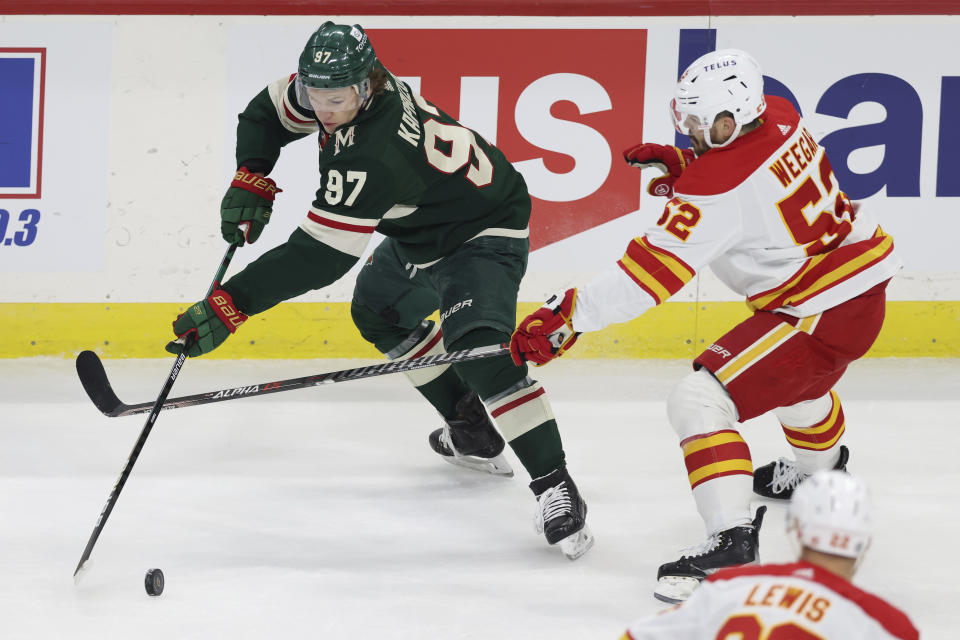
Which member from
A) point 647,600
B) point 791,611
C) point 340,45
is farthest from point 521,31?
point 791,611

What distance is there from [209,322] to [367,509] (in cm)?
70

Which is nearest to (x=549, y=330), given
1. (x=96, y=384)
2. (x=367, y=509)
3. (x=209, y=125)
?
(x=367, y=509)

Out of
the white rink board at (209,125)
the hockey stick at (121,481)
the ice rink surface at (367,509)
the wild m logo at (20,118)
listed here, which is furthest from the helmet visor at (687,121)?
the wild m logo at (20,118)

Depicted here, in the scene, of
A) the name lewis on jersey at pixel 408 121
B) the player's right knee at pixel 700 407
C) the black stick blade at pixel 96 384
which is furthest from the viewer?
the black stick blade at pixel 96 384

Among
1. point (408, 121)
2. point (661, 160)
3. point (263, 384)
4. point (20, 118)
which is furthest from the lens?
point (20, 118)

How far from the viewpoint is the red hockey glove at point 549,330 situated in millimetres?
2492

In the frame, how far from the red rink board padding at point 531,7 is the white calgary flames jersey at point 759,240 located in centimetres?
200

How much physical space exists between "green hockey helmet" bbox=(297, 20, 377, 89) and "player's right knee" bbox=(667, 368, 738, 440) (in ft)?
3.17

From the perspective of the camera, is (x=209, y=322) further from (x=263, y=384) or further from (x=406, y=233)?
(x=406, y=233)

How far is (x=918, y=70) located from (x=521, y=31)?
4.87 feet

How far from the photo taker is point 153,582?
2383 millimetres

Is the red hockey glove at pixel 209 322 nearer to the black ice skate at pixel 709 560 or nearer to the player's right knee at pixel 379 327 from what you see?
the player's right knee at pixel 379 327

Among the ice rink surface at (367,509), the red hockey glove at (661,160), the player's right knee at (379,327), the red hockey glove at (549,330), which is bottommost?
the ice rink surface at (367,509)

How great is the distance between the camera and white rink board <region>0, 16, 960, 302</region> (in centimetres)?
449
